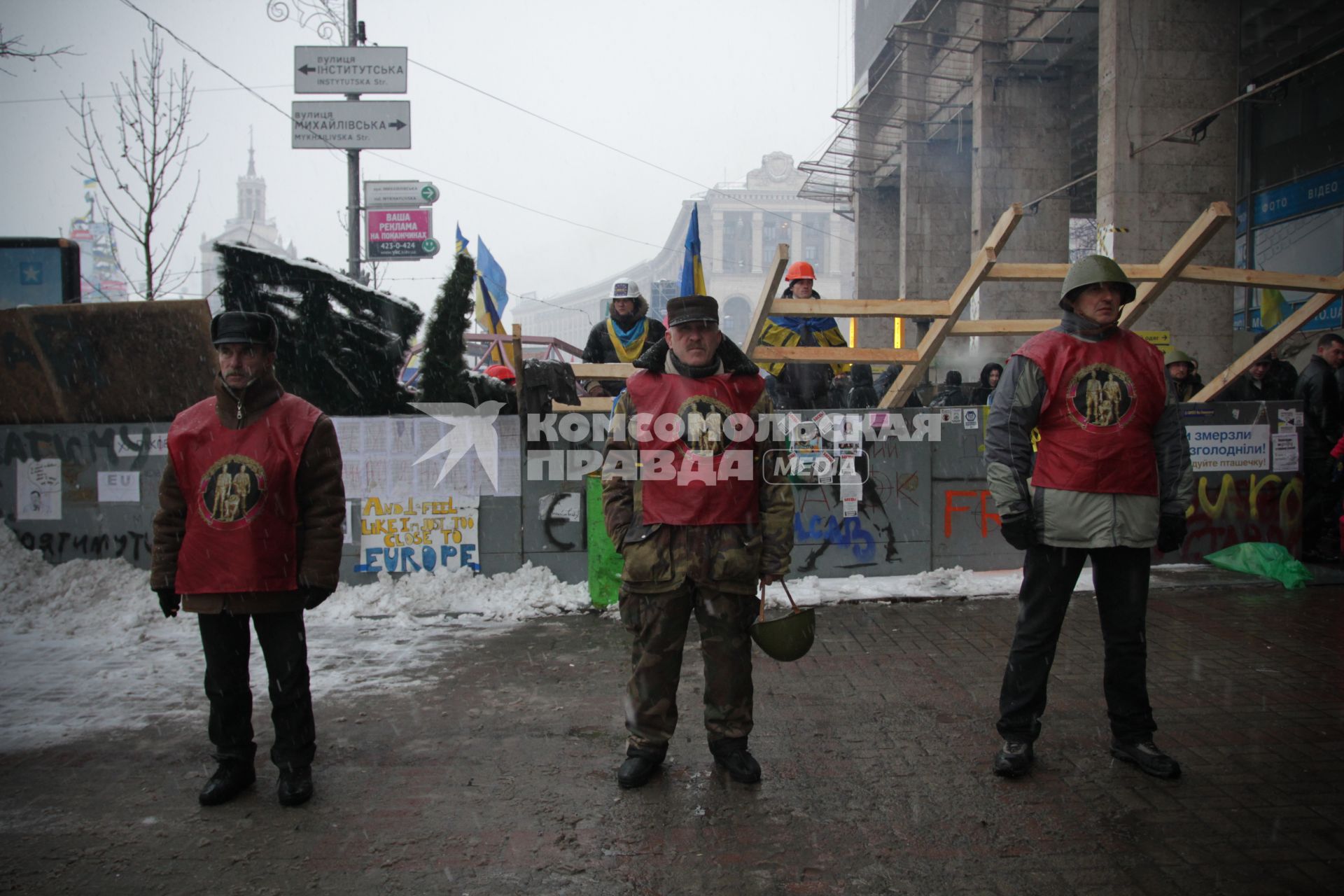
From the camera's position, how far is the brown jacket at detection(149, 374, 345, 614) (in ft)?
11.8

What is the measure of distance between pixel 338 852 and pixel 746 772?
154cm

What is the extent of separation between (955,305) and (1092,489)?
349 centimetres

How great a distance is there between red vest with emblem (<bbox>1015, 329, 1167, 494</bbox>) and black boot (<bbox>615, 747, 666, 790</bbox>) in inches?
77.5

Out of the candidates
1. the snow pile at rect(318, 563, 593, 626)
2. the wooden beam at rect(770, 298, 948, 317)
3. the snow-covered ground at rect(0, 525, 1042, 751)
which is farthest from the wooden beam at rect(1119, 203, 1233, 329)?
the snow pile at rect(318, 563, 593, 626)

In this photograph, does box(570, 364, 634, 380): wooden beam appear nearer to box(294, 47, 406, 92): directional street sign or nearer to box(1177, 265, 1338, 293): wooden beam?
box(1177, 265, 1338, 293): wooden beam

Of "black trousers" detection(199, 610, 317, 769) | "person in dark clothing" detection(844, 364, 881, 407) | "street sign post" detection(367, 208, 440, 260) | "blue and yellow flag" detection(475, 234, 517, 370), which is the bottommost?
"black trousers" detection(199, 610, 317, 769)

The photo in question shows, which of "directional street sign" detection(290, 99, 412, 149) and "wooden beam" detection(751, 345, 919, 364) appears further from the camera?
"directional street sign" detection(290, 99, 412, 149)

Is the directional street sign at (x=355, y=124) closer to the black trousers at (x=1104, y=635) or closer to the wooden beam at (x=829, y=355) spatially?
the wooden beam at (x=829, y=355)

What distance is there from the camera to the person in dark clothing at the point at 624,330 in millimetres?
7637

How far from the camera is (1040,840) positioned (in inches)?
122

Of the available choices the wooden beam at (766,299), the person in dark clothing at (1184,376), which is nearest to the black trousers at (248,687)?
the wooden beam at (766,299)

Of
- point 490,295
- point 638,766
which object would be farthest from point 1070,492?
point 490,295

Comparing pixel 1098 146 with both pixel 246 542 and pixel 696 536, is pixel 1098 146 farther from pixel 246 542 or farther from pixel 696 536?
pixel 246 542

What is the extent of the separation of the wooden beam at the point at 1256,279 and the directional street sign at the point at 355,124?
11292 mm
